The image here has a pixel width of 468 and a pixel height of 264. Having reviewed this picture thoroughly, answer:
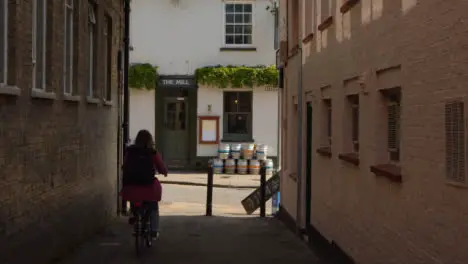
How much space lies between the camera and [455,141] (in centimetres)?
538

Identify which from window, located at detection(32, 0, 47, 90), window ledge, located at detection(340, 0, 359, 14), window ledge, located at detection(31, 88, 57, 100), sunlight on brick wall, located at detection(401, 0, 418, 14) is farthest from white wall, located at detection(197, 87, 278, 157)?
sunlight on brick wall, located at detection(401, 0, 418, 14)

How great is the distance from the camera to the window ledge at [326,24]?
10.7m

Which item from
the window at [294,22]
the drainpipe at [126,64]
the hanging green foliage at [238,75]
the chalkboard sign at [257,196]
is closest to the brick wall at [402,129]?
the window at [294,22]

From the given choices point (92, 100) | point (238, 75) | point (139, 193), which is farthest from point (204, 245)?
point (238, 75)

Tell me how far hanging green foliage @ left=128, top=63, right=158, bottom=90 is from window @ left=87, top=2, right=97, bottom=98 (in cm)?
1686

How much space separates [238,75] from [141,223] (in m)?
19.3

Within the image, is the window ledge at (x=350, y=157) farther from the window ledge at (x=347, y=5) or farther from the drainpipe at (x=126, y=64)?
the drainpipe at (x=126, y=64)

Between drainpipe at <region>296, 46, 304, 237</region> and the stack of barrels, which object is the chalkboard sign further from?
the stack of barrels

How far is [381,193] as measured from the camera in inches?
303

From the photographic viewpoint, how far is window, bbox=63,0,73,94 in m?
10.4

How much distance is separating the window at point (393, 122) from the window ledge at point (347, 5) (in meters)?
1.64

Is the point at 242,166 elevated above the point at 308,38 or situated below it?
below

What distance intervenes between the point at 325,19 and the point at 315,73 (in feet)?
4.29

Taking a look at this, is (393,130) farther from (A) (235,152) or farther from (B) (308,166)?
(A) (235,152)
